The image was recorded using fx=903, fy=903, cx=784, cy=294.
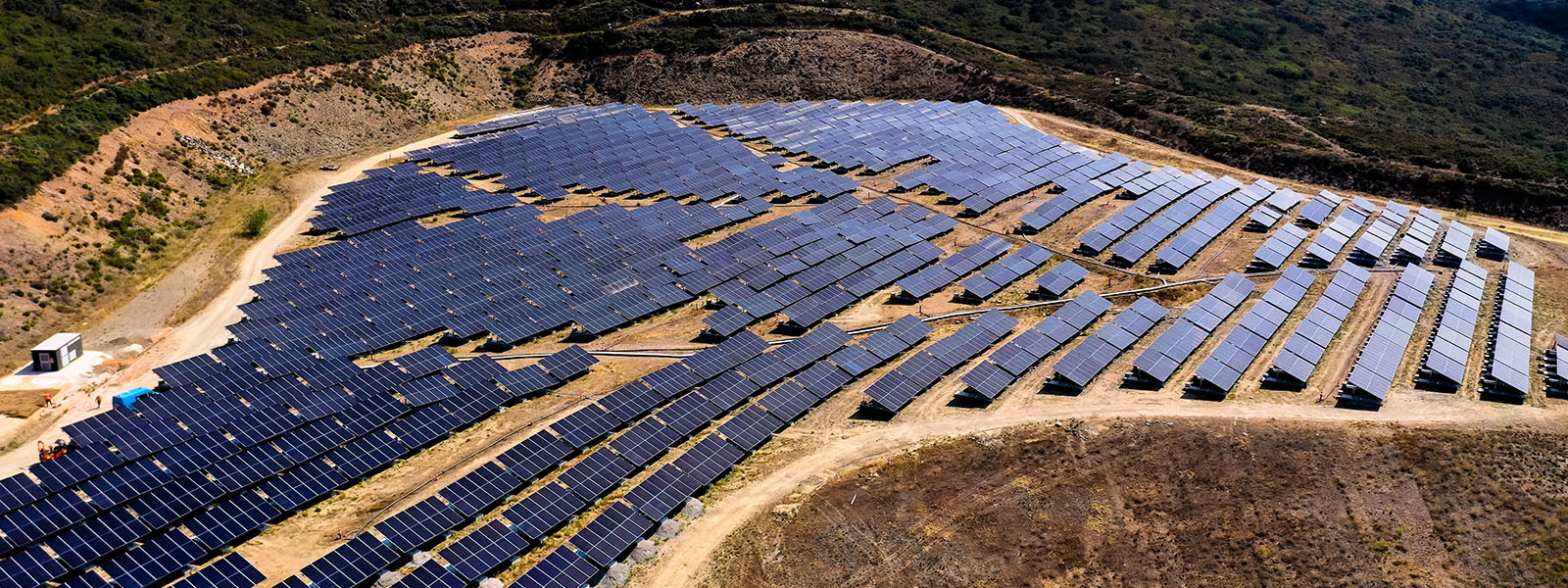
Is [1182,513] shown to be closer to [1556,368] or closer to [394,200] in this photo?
[1556,368]

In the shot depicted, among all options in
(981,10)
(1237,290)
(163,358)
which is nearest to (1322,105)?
(981,10)

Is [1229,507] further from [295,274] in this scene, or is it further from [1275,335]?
[295,274]

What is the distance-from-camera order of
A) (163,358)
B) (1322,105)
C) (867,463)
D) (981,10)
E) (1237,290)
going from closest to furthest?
(867,463), (163,358), (1237,290), (1322,105), (981,10)

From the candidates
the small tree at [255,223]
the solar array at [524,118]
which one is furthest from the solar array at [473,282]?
the solar array at [524,118]

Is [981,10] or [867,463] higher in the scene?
[981,10]

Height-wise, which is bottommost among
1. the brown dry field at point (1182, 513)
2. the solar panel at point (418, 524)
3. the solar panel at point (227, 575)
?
the brown dry field at point (1182, 513)

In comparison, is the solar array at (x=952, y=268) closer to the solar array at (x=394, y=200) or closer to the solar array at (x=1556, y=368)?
the solar array at (x=1556, y=368)
